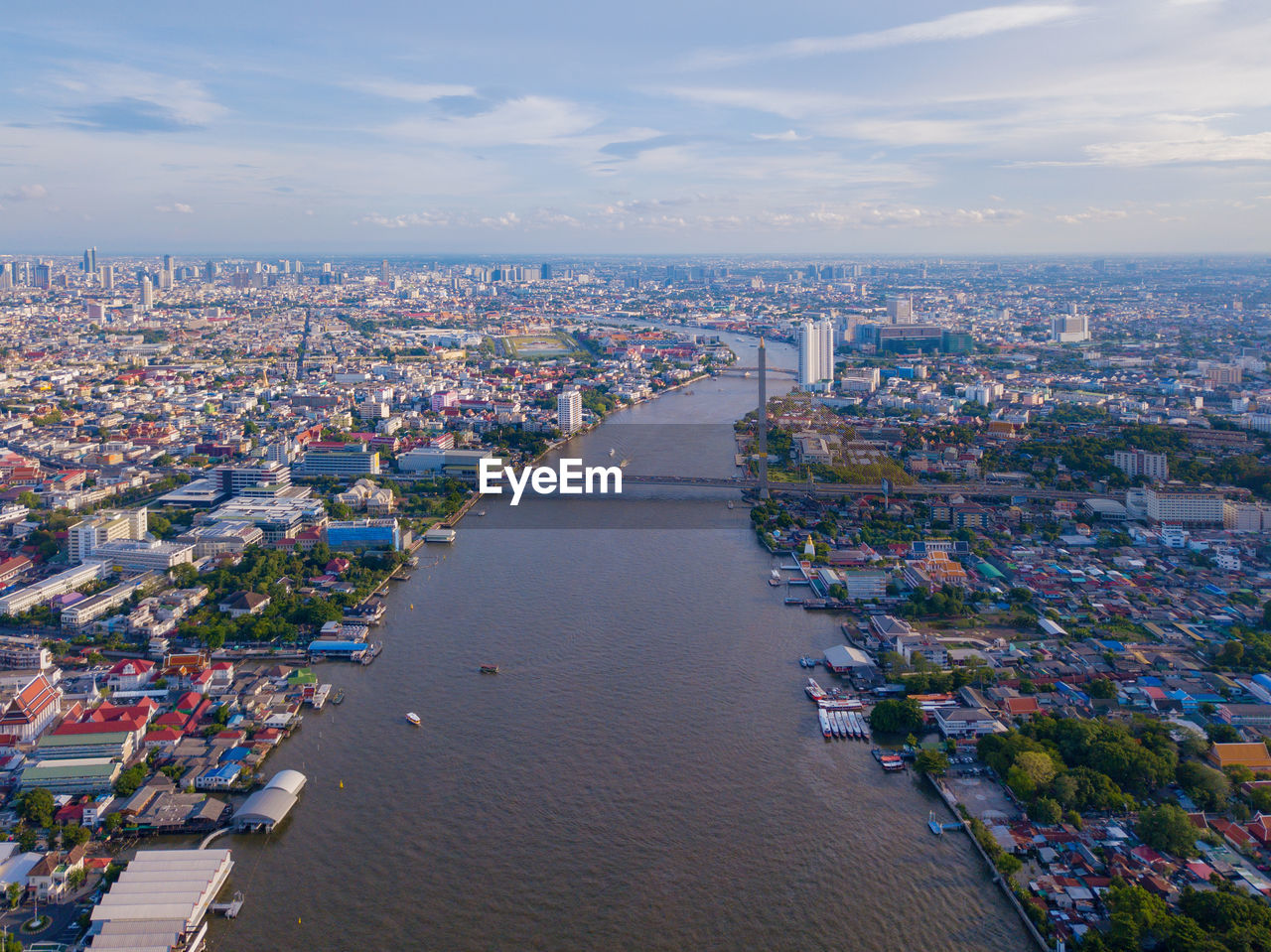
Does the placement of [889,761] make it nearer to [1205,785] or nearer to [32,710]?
[1205,785]

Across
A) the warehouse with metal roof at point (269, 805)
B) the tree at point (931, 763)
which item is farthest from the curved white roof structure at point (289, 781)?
the tree at point (931, 763)

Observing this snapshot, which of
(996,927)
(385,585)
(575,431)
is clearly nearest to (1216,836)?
(996,927)

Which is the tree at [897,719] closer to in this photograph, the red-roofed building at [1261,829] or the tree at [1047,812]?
the tree at [1047,812]

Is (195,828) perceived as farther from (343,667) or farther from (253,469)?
(253,469)

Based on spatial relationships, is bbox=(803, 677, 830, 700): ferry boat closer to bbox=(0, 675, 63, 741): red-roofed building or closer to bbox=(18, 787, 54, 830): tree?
bbox=(18, 787, 54, 830): tree

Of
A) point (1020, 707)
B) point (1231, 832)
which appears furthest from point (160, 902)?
point (1231, 832)

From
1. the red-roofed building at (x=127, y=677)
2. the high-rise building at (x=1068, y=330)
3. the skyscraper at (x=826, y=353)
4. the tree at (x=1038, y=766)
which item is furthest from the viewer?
the high-rise building at (x=1068, y=330)

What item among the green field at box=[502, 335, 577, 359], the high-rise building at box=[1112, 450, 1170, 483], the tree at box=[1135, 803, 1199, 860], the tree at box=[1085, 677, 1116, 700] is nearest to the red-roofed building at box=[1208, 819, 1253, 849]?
the tree at box=[1135, 803, 1199, 860]
